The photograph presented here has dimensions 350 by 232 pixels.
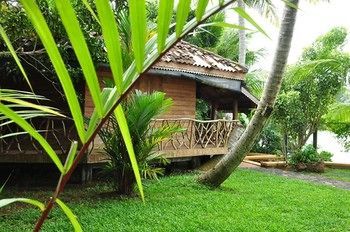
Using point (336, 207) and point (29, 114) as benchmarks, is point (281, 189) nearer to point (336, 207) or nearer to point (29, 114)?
point (336, 207)

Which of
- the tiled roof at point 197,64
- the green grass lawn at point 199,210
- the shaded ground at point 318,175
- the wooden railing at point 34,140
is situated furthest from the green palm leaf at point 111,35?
the shaded ground at point 318,175

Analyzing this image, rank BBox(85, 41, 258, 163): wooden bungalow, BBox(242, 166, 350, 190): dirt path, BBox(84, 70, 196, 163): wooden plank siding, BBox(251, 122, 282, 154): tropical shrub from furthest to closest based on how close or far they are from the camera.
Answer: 1. BBox(251, 122, 282, 154): tropical shrub
2. BBox(242, 166, 350, 190): dirt path
3. BBox(84, 70, 196, 163): wooden plank siding
4. BBox(85, 41, 258, 163): wooden bungalow

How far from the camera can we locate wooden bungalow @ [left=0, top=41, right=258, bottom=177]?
7.48 meters

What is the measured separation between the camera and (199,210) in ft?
19.9

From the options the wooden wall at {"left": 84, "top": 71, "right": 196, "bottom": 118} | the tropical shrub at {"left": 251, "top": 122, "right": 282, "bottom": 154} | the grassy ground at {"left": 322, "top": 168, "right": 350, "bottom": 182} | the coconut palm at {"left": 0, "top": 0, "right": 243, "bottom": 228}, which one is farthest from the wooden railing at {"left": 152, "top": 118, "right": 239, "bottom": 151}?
the coconut palm at {"left": 0, "top": 0, "right": 243, "bottom": 228}

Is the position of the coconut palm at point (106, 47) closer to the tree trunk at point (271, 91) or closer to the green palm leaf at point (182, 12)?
the green palm leaf at point (182, 12)

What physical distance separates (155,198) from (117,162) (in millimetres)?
915

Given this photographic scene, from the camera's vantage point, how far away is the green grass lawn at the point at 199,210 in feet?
16.8

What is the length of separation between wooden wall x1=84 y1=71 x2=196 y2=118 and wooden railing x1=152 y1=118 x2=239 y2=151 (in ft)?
1.57

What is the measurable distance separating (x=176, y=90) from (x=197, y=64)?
1.49 metres

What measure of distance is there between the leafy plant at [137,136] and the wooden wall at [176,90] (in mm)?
2829

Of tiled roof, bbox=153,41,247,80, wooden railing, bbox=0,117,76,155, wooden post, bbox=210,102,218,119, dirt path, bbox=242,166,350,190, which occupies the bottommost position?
dirt path, bbox=242,166,350,190

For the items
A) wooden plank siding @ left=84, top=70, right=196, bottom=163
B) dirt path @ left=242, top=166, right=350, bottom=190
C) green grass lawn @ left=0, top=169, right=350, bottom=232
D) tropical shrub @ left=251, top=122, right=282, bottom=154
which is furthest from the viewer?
tropical shrub @ left=251, top=122, right=282, bottom=154

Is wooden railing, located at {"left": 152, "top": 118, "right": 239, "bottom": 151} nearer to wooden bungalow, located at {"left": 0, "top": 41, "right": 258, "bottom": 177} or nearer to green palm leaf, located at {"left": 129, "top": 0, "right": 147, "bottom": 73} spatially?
wooden bungalow, located at {"left": 0, "top": 41, "right": 258, "bottom": 177}
